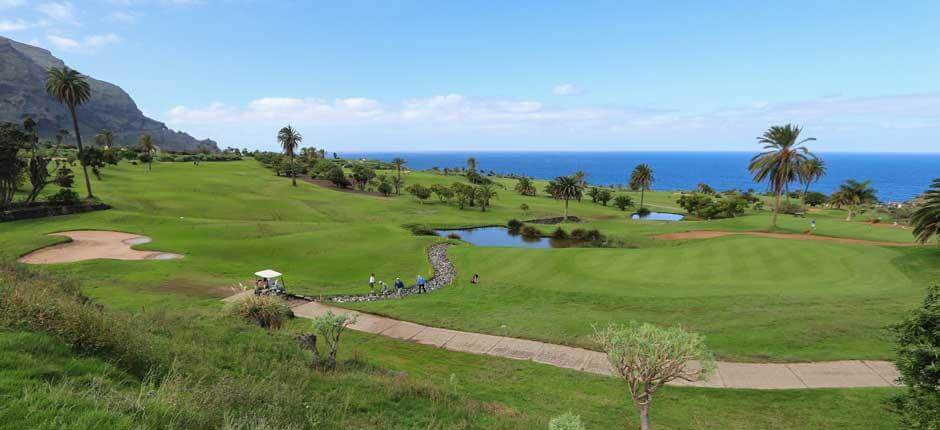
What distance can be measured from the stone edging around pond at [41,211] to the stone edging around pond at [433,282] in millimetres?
43233

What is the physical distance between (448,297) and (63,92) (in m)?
63.1

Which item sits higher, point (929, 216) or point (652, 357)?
point (929, 216)

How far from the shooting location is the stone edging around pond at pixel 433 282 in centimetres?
3088

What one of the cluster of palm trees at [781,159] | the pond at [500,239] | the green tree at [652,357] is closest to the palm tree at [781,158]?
the cluster of palm trees at [781,159]

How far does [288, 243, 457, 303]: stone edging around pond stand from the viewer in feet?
101

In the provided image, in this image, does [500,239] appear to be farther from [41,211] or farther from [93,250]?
[41,211]

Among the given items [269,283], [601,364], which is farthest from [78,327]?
[269,283]

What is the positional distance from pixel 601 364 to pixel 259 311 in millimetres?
17693

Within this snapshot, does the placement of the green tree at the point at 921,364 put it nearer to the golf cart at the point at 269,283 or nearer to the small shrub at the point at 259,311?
the small shrub at the point at 259,311

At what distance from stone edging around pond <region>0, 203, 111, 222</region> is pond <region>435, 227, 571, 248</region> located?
49.3 m

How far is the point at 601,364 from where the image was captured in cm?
2011

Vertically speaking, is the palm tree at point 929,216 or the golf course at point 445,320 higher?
the palm tree at point 929,216

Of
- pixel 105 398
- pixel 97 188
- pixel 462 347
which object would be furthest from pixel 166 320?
pixel 97 188

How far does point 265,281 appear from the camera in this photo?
3219 cm
